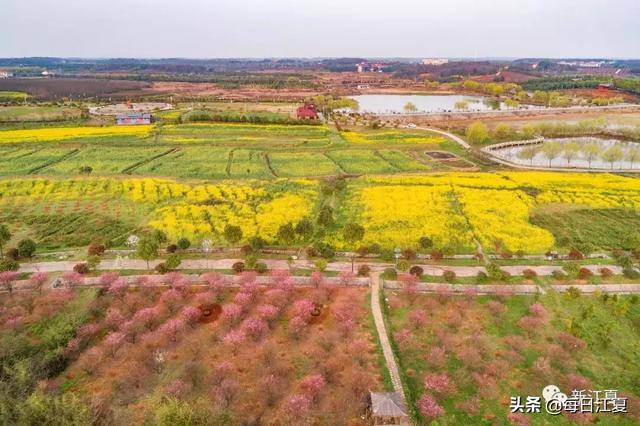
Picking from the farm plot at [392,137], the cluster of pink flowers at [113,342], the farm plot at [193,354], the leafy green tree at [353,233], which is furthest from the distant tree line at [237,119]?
the cluster of pink flowers at [113,342]

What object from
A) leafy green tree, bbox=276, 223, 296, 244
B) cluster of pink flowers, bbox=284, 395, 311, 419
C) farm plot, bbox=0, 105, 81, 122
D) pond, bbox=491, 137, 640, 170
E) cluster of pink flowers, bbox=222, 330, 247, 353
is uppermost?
farm plot, bbox=0, 105, 81, 122

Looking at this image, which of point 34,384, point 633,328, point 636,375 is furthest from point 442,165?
point 34,384

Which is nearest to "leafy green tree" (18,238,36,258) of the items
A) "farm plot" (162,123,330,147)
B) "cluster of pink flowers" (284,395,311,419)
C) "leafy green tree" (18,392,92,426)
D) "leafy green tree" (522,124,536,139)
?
"leafy green tree" (18,392,92,426)

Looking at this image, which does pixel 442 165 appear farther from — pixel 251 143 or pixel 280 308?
pixel 280 308

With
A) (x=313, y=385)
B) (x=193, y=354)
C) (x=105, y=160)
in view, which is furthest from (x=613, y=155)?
(x=105, y=160)

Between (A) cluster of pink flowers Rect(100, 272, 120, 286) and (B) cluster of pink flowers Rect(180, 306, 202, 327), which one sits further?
(A) cluster of pink flowers Rect(100, 272, 120, 286)

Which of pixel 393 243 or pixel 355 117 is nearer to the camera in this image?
pixel 393 243

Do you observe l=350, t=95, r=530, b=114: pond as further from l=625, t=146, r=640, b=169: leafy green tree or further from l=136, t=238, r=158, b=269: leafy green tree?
l=136, t=238, r=158, b=269: leafy green tree
